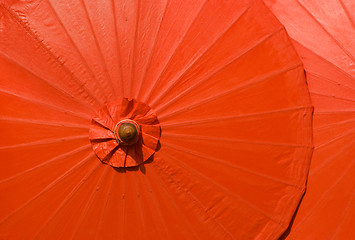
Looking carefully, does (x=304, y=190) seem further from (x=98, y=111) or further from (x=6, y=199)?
(x=6, y=199)

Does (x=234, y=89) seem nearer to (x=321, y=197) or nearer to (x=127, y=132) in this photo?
(x=127, y=132)

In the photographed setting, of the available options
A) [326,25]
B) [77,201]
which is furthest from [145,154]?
[326,25]

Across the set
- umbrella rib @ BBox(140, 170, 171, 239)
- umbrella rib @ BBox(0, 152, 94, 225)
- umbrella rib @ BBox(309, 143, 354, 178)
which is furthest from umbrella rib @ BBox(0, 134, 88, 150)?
umbrella rib @ BBox(309, 143, 354, 178)

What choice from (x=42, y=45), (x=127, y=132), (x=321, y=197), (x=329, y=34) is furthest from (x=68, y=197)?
(x=329, y=34)

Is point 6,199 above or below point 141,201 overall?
above

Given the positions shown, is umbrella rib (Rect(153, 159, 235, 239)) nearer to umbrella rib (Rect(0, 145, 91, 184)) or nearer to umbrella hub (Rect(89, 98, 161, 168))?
umbrella hub (Rect(89, 98, 161, 168))

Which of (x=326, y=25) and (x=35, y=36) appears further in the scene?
(x=326, y=25)

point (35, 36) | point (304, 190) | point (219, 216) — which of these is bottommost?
point (304, 190)
